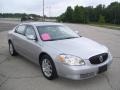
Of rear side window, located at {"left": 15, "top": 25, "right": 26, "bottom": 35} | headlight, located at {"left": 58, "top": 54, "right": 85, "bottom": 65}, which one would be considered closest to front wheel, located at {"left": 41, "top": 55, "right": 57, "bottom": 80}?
headlight, located at {"left": 58, "top": 54, "right": 85, "bottom": 65}

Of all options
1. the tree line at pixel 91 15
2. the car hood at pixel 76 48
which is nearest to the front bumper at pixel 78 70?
the car hood at pixel 76 48

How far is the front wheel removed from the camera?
4.52 meters

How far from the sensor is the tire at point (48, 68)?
4516mm

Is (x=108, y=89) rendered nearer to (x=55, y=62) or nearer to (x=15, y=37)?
(x=55, y=62)

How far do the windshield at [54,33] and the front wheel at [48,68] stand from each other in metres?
0.66

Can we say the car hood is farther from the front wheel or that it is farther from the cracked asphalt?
the cracked asphalt

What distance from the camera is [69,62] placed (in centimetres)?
414

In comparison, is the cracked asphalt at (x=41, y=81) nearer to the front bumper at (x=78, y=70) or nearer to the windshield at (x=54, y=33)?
the front bumper at (x=78, y=70)

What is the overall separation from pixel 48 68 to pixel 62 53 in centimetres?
70

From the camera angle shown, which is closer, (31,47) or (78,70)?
(78,70)

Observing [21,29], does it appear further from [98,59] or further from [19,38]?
[98,59]

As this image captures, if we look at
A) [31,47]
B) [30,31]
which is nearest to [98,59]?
[31,47]

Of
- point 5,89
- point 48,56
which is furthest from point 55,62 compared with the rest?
point 5,89

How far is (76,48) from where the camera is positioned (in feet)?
14.8
